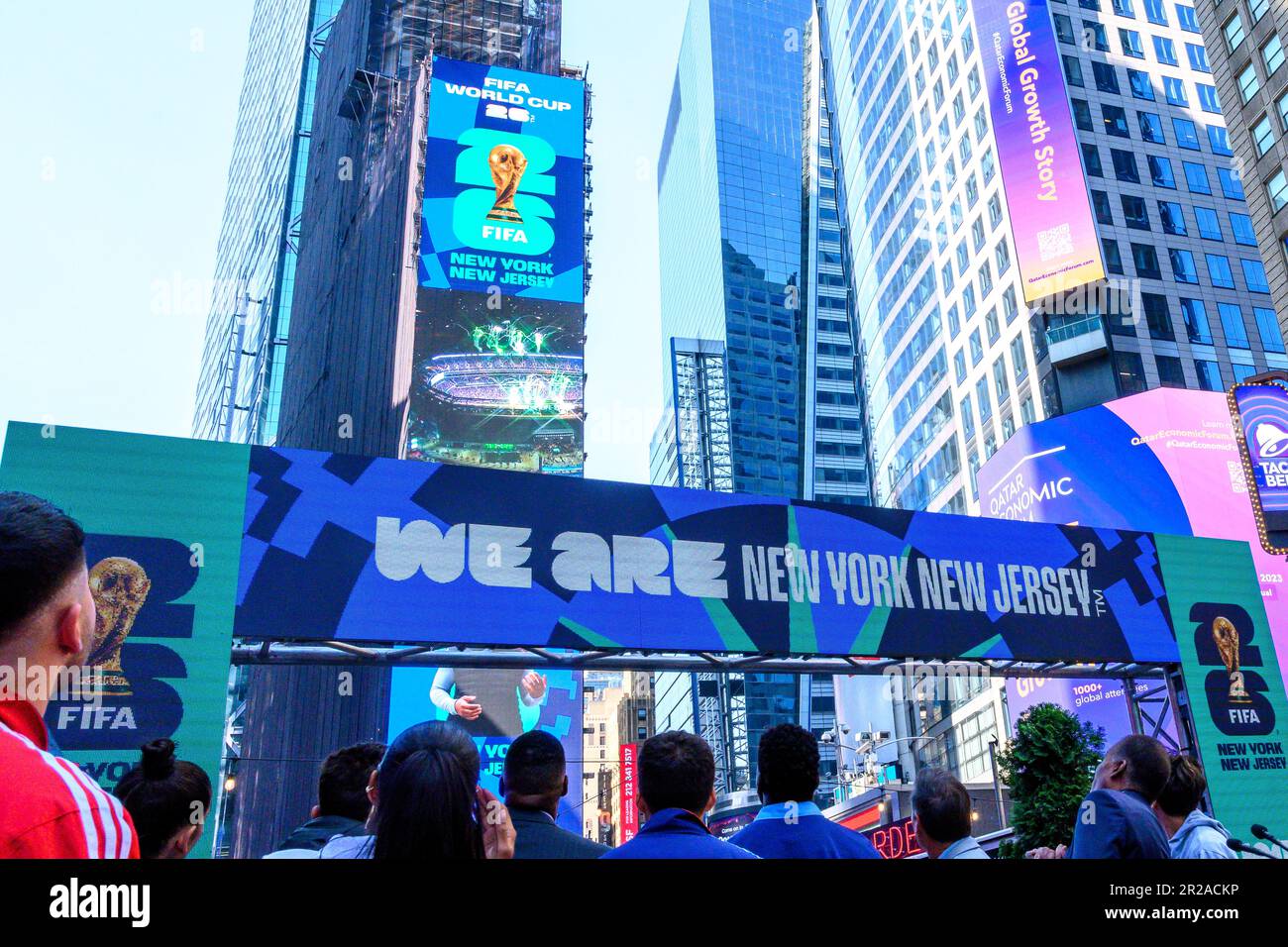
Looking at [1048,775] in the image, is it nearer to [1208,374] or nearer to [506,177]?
[506,177]

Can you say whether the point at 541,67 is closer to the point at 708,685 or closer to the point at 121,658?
the point at 121,658

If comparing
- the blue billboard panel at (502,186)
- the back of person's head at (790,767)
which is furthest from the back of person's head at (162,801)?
the blue billboard panel at (502,186)

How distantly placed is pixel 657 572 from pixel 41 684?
10.7 metres

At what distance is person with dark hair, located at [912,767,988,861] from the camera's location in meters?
4.89

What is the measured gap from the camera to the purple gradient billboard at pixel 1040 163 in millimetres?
49062

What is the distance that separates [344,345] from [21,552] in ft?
184

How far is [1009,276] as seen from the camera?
60156mm

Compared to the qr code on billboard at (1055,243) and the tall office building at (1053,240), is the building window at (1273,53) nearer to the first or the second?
the tall office building at (1053,240)

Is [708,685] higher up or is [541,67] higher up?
[541,67]

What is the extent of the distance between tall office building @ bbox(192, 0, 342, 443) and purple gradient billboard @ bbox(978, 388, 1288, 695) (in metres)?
62.1

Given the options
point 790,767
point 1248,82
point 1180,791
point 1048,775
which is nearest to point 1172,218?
point 1248,82
